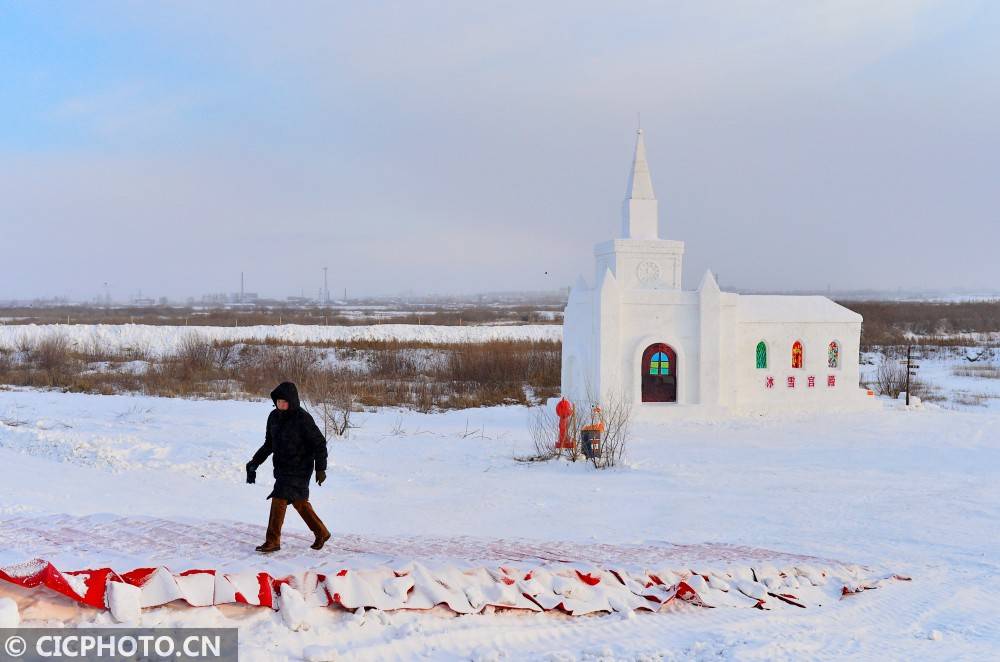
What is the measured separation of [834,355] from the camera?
21.2m

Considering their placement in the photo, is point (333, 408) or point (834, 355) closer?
point (333, 408)

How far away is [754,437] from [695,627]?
1181 cm

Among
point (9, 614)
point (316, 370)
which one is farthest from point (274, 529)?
point (316, 370)

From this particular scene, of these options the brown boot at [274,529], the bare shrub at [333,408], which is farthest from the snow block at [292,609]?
the bare shrub at [333,408]

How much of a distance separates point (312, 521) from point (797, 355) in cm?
1698

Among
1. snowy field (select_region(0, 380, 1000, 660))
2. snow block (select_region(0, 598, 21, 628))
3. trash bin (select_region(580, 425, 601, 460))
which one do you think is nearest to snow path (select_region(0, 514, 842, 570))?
snowy field (select_region(0, 380, 1000, 660))


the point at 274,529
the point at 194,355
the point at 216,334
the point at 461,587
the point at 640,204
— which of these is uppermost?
the point at 640,204

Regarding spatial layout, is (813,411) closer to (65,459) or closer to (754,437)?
(754,437)

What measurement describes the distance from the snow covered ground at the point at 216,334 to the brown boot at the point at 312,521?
30.7 meters

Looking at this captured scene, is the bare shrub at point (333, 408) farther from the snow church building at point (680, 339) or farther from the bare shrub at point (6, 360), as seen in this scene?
the bare shrub at point (6, 360)

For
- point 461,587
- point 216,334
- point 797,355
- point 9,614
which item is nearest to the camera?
point 9,614

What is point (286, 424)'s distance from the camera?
6637mm

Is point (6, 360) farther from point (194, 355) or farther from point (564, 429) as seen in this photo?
point (564, 429)

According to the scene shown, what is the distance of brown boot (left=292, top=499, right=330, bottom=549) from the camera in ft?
21.7
